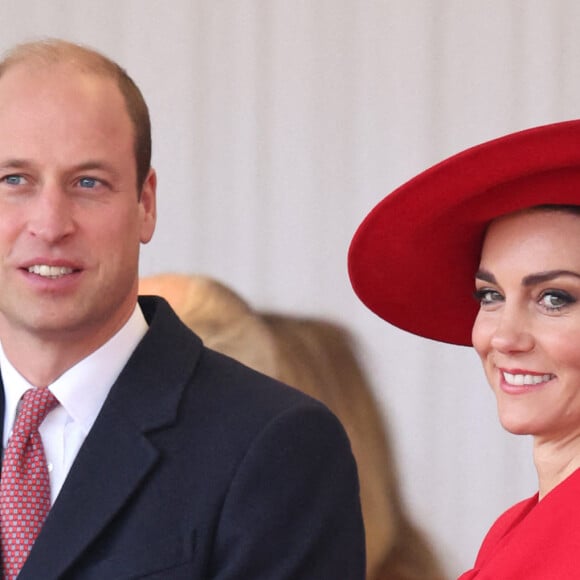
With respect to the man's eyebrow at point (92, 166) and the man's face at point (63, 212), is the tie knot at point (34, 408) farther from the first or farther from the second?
the man's eyebrow at point (92, 166)

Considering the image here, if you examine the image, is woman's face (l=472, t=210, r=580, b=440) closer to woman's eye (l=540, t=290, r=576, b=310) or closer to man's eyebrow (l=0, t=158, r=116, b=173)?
woman's eye (l=540, t=290, r=576, b=310)

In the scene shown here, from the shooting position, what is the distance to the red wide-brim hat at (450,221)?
111cm

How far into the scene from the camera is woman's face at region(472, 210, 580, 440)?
111cm

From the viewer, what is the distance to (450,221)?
1.26 meters

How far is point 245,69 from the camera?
294 cm

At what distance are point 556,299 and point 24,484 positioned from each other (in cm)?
62

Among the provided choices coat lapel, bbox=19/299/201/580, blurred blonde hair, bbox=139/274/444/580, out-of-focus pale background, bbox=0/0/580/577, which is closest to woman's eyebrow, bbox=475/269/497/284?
coat lapel, bbox=19/299/201/580

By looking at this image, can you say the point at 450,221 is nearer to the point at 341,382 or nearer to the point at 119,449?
the point at 119,449

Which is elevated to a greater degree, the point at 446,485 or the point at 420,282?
the point at 420,282

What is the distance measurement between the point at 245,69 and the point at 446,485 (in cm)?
94

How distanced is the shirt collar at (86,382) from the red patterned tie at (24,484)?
0.06 feet

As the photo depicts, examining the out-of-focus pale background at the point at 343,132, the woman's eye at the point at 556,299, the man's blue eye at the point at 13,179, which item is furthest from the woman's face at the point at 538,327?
the out-of-focus pale background at the point at 343,132

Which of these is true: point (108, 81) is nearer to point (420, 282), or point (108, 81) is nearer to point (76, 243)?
point (76, 243)

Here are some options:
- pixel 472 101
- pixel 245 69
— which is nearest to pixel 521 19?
pixel 472 101
